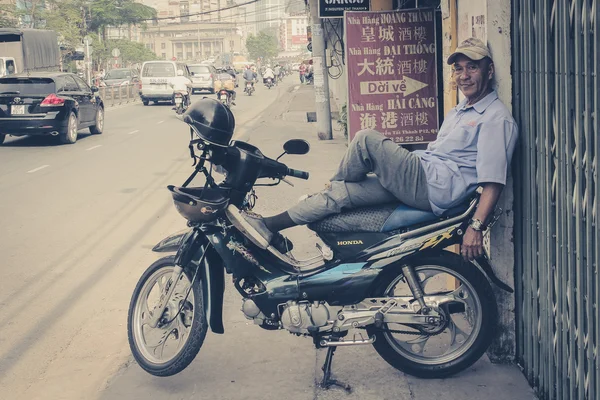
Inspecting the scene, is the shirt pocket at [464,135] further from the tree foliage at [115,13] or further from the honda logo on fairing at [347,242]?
the tree foliage at [115,13]

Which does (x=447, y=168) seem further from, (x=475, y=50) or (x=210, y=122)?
(x=210, y=122)

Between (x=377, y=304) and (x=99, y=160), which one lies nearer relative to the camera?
(x=377, y=304)

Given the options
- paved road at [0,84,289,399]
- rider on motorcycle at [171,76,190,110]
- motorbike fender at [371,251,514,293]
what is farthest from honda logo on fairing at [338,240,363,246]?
rider on motorcycle at [171,76,190,110]

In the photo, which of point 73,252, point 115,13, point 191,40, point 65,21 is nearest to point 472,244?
point 73,252

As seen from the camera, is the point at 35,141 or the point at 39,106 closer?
the point at 39,106

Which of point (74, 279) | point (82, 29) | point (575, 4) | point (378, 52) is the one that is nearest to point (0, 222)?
point (74, 279)

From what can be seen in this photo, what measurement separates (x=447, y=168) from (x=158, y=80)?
101 ft

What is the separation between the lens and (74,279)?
24.1 feet

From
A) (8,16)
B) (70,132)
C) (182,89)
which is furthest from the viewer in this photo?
(8,16)

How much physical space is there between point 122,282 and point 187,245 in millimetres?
2774

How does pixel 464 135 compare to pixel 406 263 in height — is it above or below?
above

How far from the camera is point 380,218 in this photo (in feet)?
14.8

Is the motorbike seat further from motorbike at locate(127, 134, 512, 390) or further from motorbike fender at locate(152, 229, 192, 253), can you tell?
motorbike fender at locate(152, 229, 192, 253)

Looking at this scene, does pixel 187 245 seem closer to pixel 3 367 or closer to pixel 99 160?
pixel 3 367
